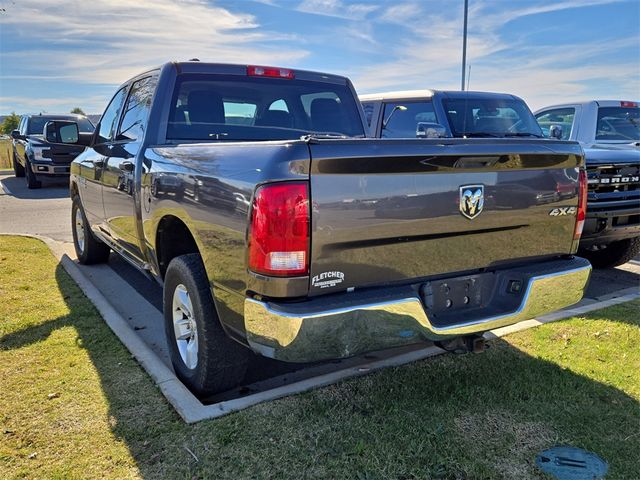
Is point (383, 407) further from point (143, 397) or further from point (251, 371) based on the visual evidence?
point (143, 397)

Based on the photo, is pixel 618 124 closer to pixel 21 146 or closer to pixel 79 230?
pixel 79 230

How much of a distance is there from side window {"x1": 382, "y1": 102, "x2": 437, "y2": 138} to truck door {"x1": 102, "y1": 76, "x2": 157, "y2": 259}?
3.60 metres

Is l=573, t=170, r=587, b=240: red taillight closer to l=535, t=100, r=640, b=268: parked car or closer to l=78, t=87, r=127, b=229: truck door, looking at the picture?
l=535, t=100, r=640, b=268: parked car

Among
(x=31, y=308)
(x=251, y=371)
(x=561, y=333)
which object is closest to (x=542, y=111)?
(x=561, y=333)

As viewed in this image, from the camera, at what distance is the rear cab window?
8.21 meters

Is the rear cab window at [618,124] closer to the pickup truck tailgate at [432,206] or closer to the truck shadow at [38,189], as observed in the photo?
the pickup truck tailgate at [432,206]

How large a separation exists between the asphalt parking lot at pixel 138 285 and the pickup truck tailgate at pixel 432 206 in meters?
1.33

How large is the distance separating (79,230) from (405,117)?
4.44m

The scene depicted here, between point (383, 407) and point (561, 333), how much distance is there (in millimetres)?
1919

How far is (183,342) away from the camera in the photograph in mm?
3494

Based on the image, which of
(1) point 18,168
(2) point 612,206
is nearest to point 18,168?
(1) point 18,168

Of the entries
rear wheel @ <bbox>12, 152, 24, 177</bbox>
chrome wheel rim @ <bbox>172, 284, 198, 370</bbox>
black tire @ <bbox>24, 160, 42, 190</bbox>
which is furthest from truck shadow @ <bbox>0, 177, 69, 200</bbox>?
chrome wheel rim @ <bbox>172, 284, 198, 370</bbox>

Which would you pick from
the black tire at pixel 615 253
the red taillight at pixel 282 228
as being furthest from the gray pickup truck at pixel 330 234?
the black tire at pixel 615 253

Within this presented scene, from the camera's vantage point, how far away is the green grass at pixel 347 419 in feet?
8.62
